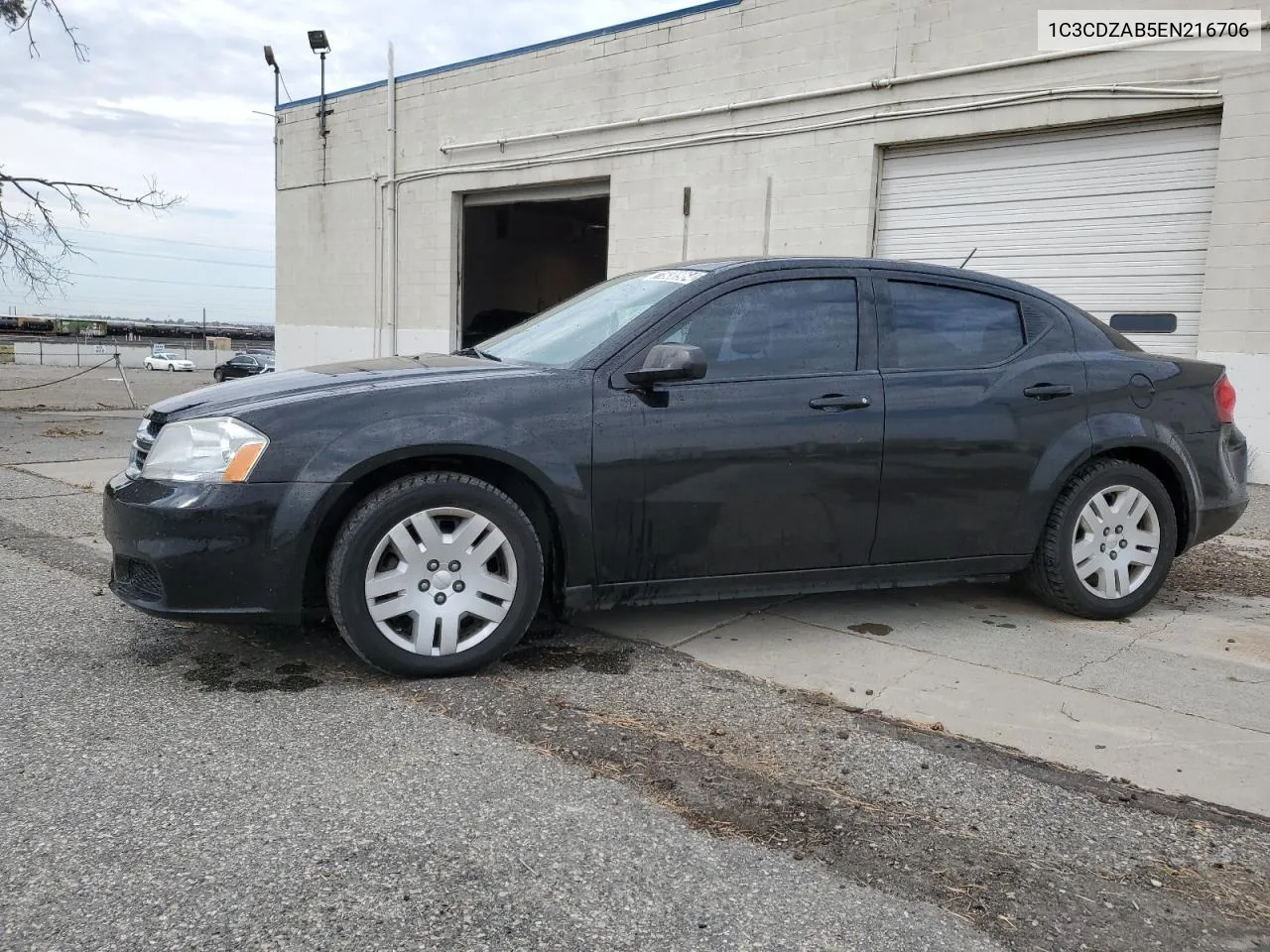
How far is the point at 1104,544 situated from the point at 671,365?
7.77 feet

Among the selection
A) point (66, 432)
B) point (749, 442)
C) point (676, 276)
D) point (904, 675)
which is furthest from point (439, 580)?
point (66, 432)

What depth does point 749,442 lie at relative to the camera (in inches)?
161

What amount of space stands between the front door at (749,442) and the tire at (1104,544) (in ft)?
3.32

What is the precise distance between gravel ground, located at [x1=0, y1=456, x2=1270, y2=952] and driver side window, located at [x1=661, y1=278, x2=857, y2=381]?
1290mm

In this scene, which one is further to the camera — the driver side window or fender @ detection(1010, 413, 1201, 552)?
fender @ detection(1010, 413, 1201, 552)

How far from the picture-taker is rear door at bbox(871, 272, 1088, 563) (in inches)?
172

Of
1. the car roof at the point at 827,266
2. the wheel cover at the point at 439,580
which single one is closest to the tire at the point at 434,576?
the wheel cover at the point at 439,580

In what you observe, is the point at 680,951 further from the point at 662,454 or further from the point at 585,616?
the point at 585,616

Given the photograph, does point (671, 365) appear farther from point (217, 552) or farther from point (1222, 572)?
point (1222, 572)

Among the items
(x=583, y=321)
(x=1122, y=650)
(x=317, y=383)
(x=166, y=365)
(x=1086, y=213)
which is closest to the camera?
(x=317, y=383)

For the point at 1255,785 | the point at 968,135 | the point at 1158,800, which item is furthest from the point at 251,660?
the point at 968,135

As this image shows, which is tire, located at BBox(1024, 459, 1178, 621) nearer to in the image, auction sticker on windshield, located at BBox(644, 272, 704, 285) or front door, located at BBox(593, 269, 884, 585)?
front door, located at BBox(593, 269, 884, 585)

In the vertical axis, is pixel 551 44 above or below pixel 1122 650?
above

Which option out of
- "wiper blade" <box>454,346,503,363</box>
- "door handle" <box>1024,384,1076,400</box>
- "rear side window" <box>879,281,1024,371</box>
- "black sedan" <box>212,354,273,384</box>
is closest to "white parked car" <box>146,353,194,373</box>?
"black sedan" <box>212,354,273,384</box>
